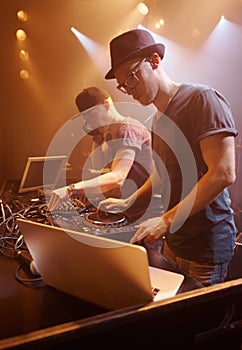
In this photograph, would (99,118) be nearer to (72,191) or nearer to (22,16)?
(72,191)

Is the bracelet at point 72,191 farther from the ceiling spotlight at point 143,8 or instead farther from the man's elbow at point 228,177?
the ceiling spotlight at point 143,8

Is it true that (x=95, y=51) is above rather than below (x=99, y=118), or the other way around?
above

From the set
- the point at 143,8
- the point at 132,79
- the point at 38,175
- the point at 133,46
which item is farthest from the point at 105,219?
the point at 143,8

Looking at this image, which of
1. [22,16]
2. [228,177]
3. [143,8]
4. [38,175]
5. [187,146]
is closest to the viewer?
[228,177]

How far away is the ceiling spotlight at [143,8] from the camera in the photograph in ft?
12.5

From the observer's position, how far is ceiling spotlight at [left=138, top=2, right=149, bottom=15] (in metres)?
3.81

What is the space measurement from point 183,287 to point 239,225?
3035 mm

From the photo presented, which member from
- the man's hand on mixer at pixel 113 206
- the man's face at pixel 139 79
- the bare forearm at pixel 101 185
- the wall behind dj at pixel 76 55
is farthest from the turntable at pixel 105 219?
the wall behind dj at pixel 76 55

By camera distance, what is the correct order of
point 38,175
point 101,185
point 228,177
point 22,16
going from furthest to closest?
point 22,16 < point 38,175 < point 101,185 < point 228,177

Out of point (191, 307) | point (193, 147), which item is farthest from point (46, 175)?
point (191, 307)

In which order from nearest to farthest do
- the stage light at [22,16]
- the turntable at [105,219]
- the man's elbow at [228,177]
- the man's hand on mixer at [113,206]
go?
the man's elbow at [228,177]
the turntable at [105,219]
the man's hand on mixer at [113,206]
the stage light at [22,16]

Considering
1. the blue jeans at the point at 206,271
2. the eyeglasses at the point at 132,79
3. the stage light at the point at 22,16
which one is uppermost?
the stage light at the point at 22,16

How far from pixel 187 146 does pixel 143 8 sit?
10.4 ft

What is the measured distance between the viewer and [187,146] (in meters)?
1.25
